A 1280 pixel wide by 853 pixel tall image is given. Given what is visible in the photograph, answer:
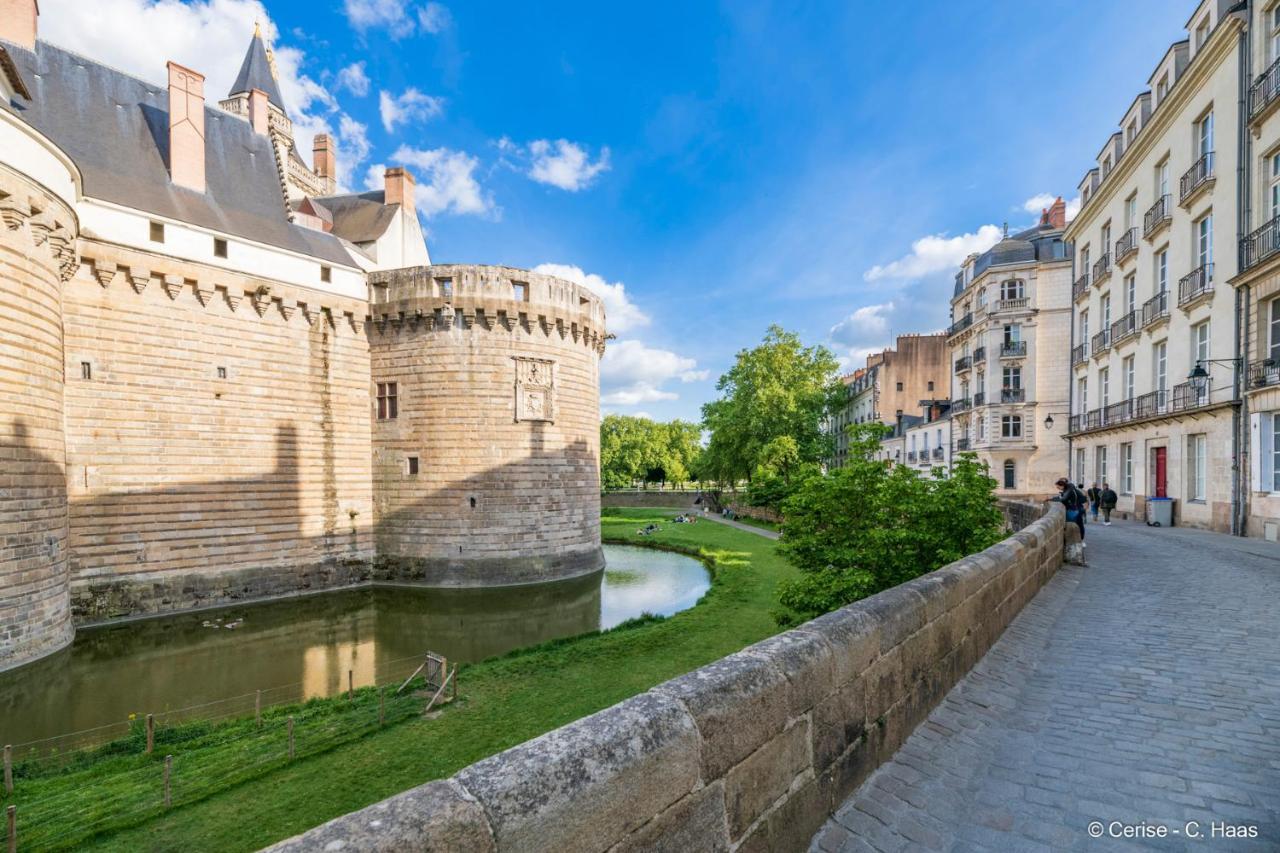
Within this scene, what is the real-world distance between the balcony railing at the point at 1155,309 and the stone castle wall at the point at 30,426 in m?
28.5

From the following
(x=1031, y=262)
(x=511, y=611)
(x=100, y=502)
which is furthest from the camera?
(x=1031, y=262)

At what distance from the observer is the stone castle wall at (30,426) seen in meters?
11.2

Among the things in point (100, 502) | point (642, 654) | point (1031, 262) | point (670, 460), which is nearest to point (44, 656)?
point (100, 502)

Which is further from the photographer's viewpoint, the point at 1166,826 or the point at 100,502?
the point at 100,502

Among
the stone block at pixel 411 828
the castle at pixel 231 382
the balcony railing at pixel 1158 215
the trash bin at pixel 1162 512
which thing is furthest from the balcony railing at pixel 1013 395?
the stone block at pixel 411 828

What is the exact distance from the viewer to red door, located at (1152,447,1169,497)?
59.6 ft

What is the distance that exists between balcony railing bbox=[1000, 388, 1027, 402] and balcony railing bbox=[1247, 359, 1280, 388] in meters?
18.6

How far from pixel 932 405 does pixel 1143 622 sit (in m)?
36.3

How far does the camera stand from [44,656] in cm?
1198

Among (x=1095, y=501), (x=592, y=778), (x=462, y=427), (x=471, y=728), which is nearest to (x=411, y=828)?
(x=592, y=778)

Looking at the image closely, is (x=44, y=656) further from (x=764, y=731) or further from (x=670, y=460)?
(x=670, y=460)

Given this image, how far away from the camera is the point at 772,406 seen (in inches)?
1513

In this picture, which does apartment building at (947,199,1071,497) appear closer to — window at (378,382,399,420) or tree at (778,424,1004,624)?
tree at (778,424,1004,624)

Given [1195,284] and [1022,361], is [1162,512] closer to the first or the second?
[1195,284]
